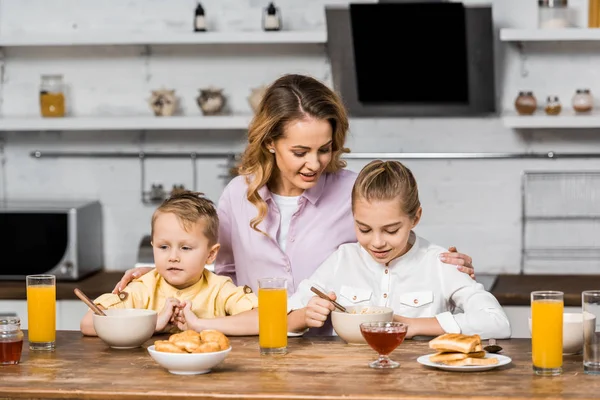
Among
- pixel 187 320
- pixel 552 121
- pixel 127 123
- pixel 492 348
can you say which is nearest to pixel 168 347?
pixel 187 320

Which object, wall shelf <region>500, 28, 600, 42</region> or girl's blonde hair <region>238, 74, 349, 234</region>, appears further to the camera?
wall shelf <region>500, 28, 600, 42</region>

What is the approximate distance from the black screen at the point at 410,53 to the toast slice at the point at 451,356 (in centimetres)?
232

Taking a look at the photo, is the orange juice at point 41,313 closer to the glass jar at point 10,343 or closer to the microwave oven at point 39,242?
the glass jar at point 10,343

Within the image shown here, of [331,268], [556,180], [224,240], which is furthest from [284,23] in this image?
[331,268]

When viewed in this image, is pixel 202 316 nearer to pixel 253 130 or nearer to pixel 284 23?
pixel 253 130

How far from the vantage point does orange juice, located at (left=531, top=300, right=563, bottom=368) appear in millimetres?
2051

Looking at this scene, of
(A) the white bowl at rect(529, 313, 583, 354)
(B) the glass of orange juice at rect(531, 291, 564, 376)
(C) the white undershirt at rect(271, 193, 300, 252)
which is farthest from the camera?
(C) the white undershirt at rect(271, 193, 300, 252)

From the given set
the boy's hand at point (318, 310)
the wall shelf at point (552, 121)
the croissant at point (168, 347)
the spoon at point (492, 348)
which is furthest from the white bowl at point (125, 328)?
the wall shelf at point (552, 121)

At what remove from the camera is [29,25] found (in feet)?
15.4

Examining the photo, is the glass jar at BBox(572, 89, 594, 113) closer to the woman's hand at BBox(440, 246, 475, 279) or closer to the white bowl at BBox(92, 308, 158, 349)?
the woman's hand at BBox(440, 246, 475, 279)

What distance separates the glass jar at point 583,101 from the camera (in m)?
4.25

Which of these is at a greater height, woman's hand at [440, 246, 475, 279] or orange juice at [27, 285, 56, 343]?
woman's hand at [440, 246, 475, 279]

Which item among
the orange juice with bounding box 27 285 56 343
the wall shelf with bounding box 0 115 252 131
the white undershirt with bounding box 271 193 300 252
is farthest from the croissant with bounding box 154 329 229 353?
the wall shelf with bounding box 0 115 252 131

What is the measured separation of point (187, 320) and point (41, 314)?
1.15 ft
